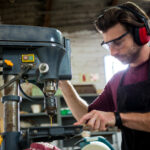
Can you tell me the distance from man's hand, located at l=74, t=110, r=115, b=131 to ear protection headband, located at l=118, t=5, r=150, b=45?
0.56 metres

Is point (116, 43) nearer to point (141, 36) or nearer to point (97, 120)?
point (141, 36)

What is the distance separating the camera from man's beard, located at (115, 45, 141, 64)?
58.7 inches

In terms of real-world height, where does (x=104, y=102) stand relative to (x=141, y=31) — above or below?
below

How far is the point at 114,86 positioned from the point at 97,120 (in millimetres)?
734

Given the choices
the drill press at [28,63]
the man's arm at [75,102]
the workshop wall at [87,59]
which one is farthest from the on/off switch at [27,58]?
the workshop wall at [87,59]

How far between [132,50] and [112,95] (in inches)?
15.3

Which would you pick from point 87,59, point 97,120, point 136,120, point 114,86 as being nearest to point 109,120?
point 97,120

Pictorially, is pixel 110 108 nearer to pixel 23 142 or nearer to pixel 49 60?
pixel 49 60

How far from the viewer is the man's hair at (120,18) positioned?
1406 mm

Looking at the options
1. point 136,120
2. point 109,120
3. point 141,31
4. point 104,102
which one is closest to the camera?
point 109,120

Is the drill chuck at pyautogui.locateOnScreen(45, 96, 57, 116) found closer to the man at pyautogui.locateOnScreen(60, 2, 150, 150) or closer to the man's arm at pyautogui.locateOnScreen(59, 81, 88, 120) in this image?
the man at pyautogui.locateOnScreen(60, 2, 150, 150)

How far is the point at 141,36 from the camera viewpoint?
1.41 metres

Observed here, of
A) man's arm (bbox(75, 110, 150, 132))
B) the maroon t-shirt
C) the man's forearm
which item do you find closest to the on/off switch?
man's arm (bbox(75, 110, 150, 132))

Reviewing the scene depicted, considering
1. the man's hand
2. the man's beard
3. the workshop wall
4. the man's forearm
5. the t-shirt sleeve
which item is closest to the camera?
the man's hand
